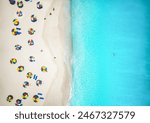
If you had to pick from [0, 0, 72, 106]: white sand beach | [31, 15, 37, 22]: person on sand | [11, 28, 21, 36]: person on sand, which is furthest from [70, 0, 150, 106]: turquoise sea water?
[11, 28, 21, 36]: person on sand

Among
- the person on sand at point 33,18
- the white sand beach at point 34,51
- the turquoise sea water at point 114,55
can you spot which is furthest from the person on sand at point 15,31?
the turquoise sea water at point 114,55

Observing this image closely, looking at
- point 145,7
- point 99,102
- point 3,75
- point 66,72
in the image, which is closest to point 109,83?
point 99,102

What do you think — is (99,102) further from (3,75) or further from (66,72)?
(3,75)

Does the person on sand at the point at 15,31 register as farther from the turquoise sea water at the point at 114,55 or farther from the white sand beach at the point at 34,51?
the turquoise sea water at the point at 114,55

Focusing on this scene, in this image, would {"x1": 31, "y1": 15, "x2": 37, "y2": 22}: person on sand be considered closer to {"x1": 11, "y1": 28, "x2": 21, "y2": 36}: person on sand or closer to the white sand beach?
the white sand beach

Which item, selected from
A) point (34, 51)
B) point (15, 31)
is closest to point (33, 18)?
point (15, 31)
